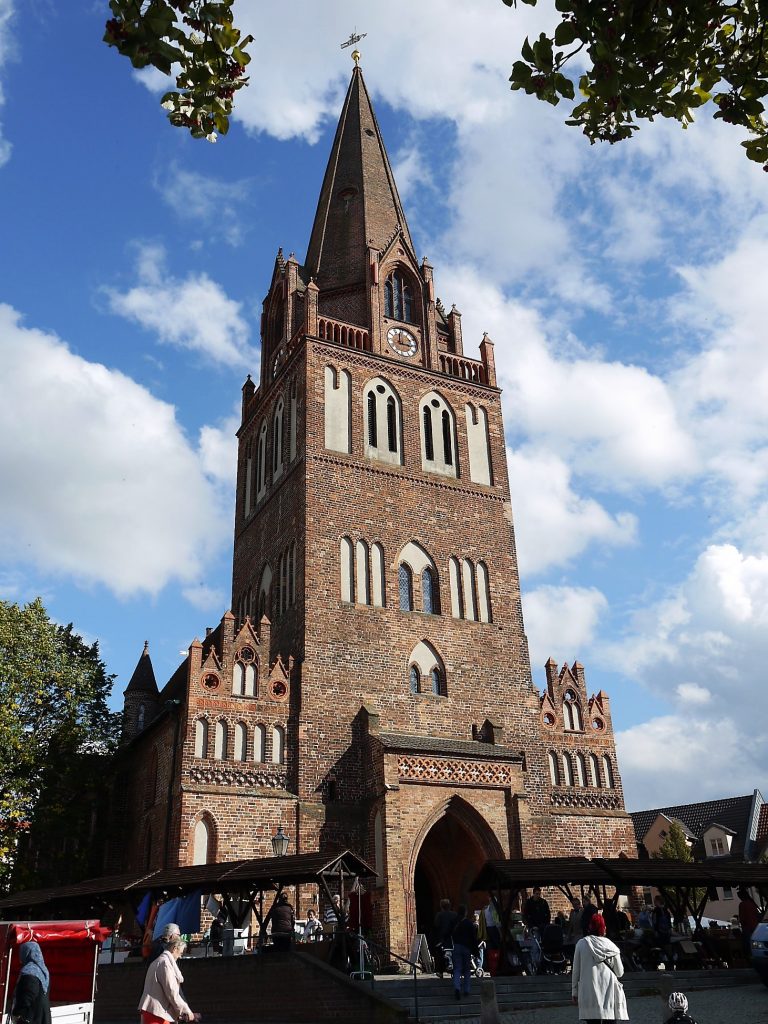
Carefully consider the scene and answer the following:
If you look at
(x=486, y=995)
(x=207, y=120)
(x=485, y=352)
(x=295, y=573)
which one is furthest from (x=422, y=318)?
(x=207, y=120)

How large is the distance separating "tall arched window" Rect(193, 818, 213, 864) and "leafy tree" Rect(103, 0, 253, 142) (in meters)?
20.0

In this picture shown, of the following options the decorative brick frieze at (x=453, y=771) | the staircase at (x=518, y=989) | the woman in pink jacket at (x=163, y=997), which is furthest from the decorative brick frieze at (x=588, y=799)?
the woman in pink jacket at (x=163, y=997)

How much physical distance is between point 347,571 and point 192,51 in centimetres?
2260

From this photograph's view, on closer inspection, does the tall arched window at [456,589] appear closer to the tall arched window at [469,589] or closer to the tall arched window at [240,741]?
the tall arched window at [469,589]

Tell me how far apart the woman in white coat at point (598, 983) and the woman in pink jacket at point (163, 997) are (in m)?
3.61

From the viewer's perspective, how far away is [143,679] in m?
38.0

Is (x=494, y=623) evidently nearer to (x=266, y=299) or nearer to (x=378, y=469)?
(x=378, y=469)

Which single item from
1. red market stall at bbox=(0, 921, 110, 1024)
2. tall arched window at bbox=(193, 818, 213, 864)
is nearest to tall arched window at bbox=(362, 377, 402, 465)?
tall arched window at bbox=(193, 818, 213, 864)

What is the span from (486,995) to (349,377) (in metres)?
21.8

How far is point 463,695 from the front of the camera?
28.0 meters

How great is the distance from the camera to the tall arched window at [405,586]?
2880cm

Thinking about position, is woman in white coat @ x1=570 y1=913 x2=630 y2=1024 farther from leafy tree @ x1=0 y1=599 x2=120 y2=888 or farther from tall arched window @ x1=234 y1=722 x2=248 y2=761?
leafy tree @ x1=0 y1=599 x2=120 y2=888

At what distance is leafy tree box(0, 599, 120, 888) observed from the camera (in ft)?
90.3

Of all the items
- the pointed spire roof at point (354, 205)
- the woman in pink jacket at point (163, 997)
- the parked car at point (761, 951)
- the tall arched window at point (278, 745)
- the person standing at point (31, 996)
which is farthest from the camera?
the pointed spire roof at point (354, 205)
